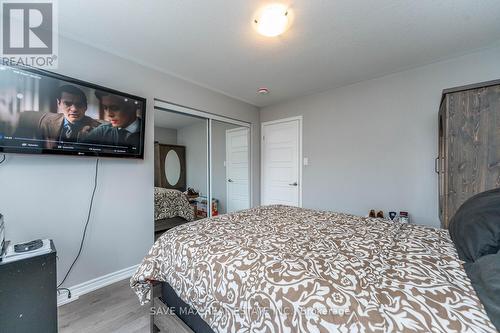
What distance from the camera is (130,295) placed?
201cm

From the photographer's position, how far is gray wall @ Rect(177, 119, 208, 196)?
126 inches

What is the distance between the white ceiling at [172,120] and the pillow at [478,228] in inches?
115

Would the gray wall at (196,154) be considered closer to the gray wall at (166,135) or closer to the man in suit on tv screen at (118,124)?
the gray wall at (166,135)

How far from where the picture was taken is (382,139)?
9.29 ft

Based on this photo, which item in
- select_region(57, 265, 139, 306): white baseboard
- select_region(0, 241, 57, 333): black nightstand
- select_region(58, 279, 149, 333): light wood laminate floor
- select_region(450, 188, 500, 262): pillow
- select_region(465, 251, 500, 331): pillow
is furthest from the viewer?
select_region(57, 265, 139, 306): white baseboard

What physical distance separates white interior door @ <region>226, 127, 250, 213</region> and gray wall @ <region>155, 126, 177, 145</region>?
1.09 meters

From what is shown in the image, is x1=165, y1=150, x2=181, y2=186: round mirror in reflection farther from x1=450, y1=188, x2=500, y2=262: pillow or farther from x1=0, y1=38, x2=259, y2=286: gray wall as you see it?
x1=450, y1=188, x2=500, y2=262: pillow

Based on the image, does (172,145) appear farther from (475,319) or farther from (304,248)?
(475,319)

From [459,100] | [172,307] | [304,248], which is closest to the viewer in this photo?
[304,248]

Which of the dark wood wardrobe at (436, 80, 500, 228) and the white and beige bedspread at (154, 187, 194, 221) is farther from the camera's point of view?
the white and beige bedspread at (154, 187, 194, 221)

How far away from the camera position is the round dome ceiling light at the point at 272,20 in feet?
5.41

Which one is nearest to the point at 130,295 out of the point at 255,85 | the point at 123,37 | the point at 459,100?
the point at 123,37

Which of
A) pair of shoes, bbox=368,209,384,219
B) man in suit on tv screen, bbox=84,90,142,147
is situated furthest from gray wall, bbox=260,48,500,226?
man in suit on tv screen, bbox=84,90,142,147

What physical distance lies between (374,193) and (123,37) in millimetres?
3450
